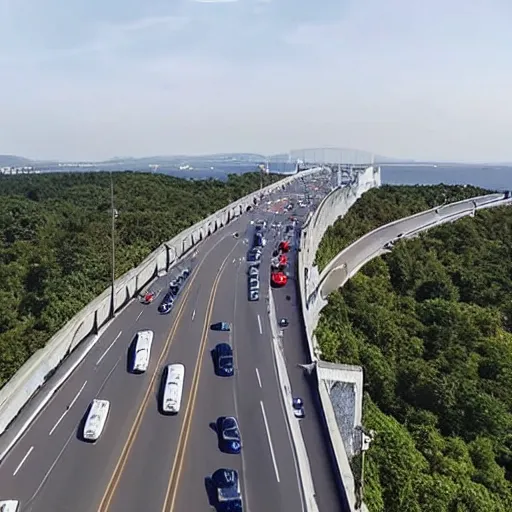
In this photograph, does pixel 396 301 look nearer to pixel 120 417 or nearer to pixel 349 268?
pixel 349 268

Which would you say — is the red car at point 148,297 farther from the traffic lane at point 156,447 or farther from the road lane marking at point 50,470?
the road lane marking at point 50,470

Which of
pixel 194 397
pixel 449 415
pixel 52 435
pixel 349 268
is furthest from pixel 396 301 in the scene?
pixel 52 435

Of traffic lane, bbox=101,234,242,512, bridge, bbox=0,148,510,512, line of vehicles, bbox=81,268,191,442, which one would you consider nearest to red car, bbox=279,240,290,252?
bridge, bbox=0,148,510,512

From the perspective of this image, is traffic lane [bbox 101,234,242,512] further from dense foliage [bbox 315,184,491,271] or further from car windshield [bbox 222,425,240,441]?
dense foliage [bbox 315,184,491,271]

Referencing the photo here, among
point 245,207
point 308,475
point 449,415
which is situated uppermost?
point 245,207

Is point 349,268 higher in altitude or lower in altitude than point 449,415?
higher
